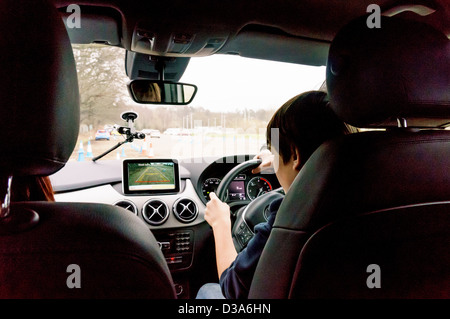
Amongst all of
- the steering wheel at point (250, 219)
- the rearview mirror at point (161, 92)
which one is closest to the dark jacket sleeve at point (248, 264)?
the steering wheel at point (250, 219)

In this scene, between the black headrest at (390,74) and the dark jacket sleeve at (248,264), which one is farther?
the dark jacket sleeve at (248,264)

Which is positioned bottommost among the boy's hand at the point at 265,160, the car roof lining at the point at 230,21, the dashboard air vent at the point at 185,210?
the dashboard air vent at the point at 185,210

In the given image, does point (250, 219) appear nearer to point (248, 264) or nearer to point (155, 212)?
point (155, 212)

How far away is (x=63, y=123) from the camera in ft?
2.98

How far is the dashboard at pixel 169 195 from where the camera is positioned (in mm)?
2840

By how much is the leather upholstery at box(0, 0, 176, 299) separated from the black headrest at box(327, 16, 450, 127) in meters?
0.80

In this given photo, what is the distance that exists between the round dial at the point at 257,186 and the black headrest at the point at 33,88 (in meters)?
2.34

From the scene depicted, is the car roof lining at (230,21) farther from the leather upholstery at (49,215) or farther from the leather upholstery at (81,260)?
the leather upholstery at (81,260)

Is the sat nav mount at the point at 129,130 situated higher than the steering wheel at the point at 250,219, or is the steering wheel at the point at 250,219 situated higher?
the sat nav mount at the point at 129,130

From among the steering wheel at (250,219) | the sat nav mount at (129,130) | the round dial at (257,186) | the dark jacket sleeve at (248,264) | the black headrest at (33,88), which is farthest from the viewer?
the round dial at (257,186)

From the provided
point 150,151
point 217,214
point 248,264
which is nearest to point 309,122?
point 248,264

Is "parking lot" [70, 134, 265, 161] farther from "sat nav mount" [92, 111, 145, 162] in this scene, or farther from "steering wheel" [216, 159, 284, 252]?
"steering wheel" [216, 159, 284, 252]
